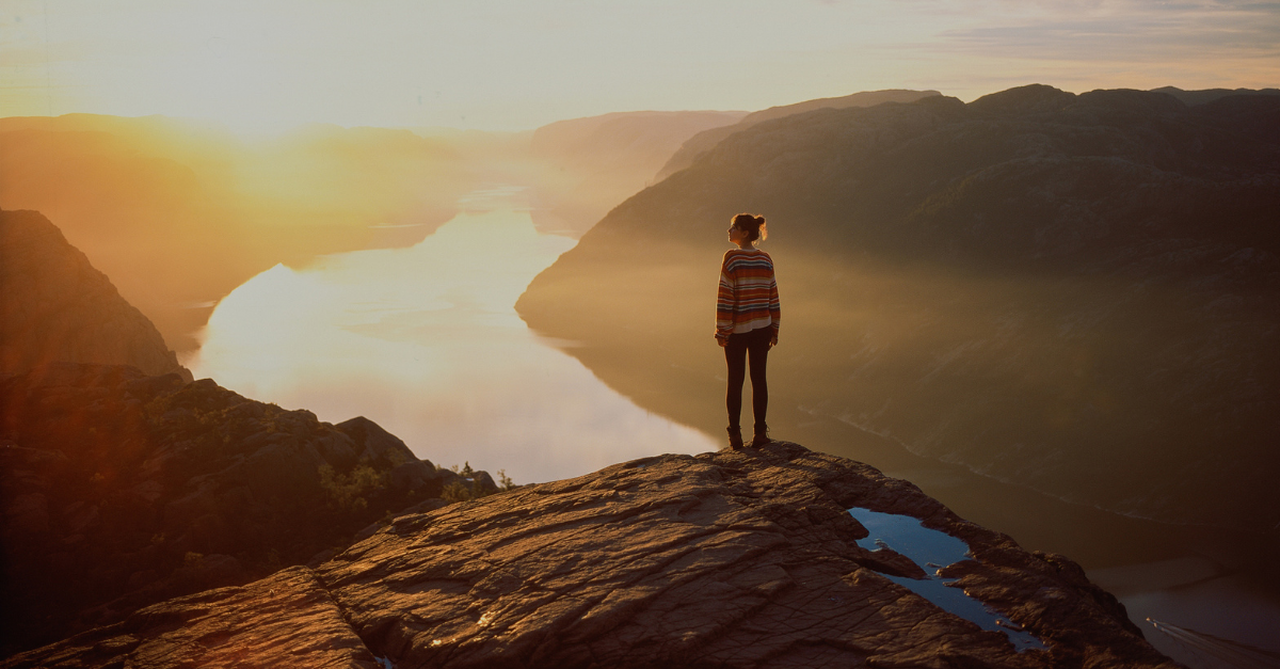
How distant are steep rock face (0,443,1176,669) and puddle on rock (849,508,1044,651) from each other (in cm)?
13

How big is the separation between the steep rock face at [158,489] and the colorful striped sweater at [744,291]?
398 inches

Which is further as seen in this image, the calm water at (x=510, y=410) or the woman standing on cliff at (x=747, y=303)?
the calm water at (x=510, y=410)

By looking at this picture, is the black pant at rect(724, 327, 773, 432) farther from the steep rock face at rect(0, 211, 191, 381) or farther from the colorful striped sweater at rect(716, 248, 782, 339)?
the steep rock face at rect(0, 211, 191, 381)

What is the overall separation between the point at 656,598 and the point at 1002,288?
261 feet

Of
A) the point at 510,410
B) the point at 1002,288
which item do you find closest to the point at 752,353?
the point at 510,410

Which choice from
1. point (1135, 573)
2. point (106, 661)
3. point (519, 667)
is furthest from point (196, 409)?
point (1135, 573)

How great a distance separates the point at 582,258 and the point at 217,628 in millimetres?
117045

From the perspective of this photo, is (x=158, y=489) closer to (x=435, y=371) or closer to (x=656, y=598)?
(x=656, y=598)

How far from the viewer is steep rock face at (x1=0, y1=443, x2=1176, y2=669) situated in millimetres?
7129

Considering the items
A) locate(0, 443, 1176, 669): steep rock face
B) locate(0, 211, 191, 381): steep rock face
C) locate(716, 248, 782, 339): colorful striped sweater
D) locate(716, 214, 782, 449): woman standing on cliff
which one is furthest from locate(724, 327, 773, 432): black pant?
locate(0, 211, 191, 381): steep rock face

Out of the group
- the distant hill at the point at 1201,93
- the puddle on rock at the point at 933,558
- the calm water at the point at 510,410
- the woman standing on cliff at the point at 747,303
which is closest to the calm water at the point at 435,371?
the calm water at the point at 510,410

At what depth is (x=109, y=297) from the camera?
5238 cm

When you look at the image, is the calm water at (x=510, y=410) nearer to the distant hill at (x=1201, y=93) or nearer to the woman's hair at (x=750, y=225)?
the woman's hair at (x=750, y=225)

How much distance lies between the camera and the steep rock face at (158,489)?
14562 millimetres
